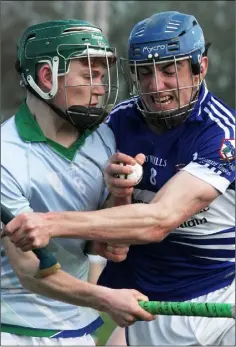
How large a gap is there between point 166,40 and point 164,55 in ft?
0.25

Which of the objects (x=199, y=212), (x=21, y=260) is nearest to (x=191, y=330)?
(x=199, y=212)

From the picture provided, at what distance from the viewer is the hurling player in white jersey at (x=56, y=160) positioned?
4.13m

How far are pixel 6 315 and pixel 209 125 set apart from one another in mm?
1159

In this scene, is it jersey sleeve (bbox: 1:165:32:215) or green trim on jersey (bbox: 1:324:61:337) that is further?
green trim on jersey (bbox: 1:324:61:337)

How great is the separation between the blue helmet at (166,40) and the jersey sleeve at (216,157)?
11.5 inches

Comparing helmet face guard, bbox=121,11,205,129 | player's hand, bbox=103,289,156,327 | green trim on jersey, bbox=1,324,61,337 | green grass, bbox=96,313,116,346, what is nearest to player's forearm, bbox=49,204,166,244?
player's hand, bbox=103,289,156,327

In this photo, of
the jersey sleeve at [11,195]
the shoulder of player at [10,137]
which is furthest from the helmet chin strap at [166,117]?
the jersey sleeve at [11,195]

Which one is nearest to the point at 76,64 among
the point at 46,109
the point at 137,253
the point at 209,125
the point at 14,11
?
the point at 46,109

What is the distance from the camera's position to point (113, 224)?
3.97 m

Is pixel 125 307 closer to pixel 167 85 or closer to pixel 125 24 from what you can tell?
pixel 167 85

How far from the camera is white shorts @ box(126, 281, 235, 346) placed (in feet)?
14.9

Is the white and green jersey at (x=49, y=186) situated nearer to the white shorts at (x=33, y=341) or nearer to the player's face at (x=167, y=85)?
the white shorts at (x=33, y=341)

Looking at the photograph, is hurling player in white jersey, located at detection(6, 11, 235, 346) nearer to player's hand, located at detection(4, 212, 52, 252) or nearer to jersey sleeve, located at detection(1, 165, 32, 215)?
player's hand, located at detection(4, 212, 52, 252)

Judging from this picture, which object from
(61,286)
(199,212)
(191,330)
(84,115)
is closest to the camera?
(61,286)
